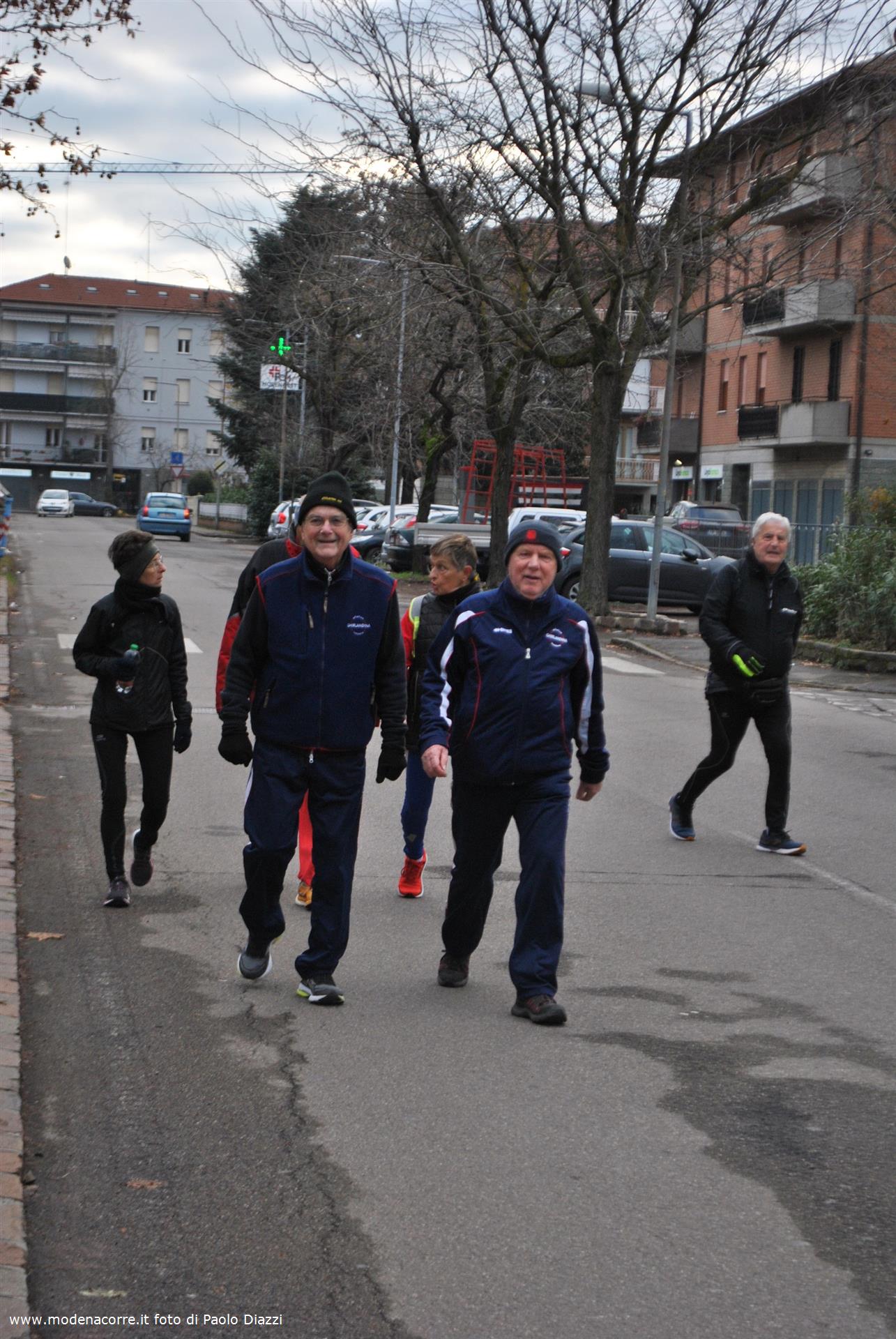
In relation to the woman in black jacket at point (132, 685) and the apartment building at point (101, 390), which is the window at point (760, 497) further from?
the apartment building at point (101, 390)

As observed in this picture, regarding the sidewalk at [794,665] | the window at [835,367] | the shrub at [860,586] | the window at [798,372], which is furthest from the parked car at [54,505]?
the shrub at [860,586]

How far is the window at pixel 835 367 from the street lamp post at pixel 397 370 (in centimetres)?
1376

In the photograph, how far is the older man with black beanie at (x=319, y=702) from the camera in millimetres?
5625

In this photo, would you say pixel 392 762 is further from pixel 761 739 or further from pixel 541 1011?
pixel 761 739

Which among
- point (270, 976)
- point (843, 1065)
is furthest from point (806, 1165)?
point (270, 976)

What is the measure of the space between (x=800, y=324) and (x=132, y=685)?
4220 centimetres

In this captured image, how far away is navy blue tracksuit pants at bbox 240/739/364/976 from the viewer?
5660mm

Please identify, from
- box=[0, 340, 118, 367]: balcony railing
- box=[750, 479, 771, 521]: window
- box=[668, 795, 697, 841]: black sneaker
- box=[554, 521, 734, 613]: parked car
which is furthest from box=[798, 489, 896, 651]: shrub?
box=[0, 340, 118, 367]: balcony railing

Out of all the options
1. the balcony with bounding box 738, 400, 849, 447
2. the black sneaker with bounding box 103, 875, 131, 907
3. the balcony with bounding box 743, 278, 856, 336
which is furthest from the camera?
the balcony with bounding box 738, 400, 849, 447

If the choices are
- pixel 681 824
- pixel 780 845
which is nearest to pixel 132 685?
pixel 681 824

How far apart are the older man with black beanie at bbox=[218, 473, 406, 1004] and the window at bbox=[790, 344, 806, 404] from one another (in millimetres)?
44842

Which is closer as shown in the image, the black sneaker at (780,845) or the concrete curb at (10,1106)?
the concrete curb at (10,1106)

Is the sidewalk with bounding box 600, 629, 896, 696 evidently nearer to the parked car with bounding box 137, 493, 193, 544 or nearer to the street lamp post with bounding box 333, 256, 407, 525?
the street lamp post with bounding box 333, 256, 407, 525

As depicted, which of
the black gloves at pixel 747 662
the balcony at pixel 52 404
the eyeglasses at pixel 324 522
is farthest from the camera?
the balcony at pixel 52 404
